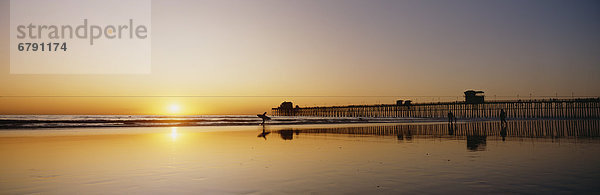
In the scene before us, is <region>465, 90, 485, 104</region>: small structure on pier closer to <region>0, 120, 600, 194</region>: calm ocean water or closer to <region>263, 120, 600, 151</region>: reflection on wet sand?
<region>263, 120, 600, 151</region>: reflection on wet sand

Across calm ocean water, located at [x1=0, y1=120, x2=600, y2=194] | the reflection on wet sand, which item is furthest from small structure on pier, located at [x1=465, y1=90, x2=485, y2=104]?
calm ocean water, located at [x1=0, y1=120, x2=600, y2=194]

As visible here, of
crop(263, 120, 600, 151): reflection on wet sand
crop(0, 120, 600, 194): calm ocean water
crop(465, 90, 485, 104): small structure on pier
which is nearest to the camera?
crop(0, 120, 600, 194): calm ocean water

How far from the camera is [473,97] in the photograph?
119 m

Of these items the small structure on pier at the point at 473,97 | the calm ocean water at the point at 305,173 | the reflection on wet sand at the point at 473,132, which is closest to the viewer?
the calm ocean water at the point at 305,173

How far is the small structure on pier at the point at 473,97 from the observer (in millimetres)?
118812

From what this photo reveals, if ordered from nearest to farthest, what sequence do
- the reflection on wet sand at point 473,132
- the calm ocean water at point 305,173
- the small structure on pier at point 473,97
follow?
the calm ocean water at point 305,173 → the reflection on wet sand at point 473,132 → the small structure on pier at point 473,97

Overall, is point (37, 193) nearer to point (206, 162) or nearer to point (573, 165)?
point (206, 162)

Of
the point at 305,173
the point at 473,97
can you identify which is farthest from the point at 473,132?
the point at 473,97

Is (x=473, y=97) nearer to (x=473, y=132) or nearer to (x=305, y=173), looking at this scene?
(x=473, y=132)

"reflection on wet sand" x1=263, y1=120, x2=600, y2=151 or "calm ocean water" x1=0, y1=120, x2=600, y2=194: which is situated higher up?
"calm ocean water" x1=0, y1=120, x2=600, y2=194

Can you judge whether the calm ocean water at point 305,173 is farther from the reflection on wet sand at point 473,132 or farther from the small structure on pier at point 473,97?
the small structure on pier at point 473,97

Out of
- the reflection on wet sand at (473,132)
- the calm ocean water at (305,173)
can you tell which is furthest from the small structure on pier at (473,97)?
the calm ocean water at (305,173)

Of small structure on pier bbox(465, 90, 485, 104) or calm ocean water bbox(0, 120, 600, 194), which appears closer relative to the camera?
calm ocean water bbox(0, 120, 600, 194)

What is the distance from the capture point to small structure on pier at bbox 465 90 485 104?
11881 centimetres
